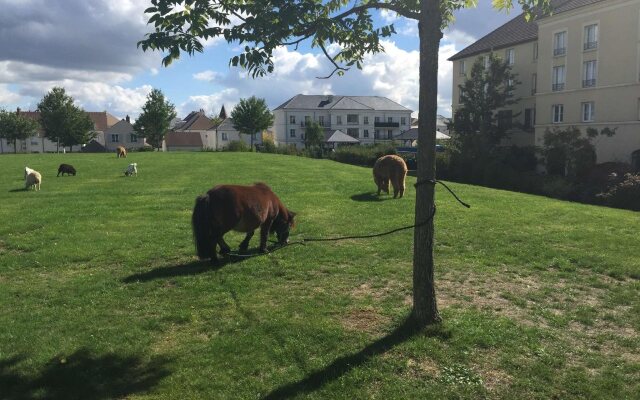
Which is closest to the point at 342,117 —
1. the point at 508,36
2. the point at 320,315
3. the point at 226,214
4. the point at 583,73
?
the point at 508,36

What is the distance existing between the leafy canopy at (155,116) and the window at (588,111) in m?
56.9

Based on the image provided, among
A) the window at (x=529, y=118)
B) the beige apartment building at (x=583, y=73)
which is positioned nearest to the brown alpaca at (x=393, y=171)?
the beige apartment building at (x=583, y=73)

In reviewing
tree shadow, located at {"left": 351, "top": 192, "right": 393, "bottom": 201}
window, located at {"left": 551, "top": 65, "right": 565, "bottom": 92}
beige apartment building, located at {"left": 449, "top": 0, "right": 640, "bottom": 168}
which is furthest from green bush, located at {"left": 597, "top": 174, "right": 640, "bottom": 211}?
window, located at {"left": 551, "top": 65, "right": 565, "bottom": 92}

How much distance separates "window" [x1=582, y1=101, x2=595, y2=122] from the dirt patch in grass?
48287 millimetres

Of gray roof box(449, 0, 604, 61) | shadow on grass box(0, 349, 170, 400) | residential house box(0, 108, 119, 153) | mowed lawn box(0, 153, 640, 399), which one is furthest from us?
residential house box(0, 108, 119, 153)

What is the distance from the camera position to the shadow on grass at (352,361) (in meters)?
4.58

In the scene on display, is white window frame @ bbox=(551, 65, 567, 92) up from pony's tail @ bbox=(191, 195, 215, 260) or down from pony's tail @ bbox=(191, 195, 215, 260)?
up

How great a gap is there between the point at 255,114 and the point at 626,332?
77.2 meters

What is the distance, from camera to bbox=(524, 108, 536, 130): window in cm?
5642

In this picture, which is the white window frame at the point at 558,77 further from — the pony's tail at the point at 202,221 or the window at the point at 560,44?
the pony's tail at the point at 202,221

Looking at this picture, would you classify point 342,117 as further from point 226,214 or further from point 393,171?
point 226,214

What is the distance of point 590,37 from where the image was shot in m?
46.9

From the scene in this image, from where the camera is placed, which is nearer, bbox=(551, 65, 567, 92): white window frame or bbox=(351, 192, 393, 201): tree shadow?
bbox=(351, 192, 393, 201): tree shadow

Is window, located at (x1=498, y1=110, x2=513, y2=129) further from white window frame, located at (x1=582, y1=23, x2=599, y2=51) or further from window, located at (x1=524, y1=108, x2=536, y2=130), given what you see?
white window frame, located at (x1=582, y1=23, x2=599, y2=51)
